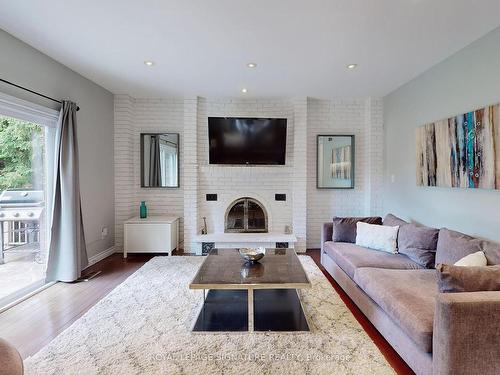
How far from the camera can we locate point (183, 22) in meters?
2.46

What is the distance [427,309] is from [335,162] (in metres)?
3.33

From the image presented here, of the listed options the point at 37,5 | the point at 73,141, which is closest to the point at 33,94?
the point at 73,141

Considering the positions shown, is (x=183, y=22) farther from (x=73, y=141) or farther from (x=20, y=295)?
(x=20, y=295)

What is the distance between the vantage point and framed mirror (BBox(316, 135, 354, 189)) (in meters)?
4.87

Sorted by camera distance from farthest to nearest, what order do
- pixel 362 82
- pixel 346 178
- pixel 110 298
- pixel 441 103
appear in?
1. pixel 346 178
2. pixel 362 82
3. pixel 441 103
4. pixel 110 298

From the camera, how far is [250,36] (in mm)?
2686

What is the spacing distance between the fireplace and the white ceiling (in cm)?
202

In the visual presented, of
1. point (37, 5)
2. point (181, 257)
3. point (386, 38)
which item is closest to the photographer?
point (37, 5)

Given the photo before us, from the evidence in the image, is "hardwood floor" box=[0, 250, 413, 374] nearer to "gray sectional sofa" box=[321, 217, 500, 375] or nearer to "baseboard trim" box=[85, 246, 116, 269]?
"gray sectional sofa" box=[321, 217, 500, 375]

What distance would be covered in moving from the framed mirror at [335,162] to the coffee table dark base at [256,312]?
8.16 ft

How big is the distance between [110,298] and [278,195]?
2.95 m

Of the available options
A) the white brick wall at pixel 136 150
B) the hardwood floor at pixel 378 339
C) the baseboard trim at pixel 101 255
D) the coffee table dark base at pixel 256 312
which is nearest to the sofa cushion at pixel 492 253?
the hardwood floor at pixel 378 339

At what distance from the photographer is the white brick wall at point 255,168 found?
4.71 m

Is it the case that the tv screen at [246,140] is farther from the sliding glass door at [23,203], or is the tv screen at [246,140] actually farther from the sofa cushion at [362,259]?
the sliding glass door at [23,203]
